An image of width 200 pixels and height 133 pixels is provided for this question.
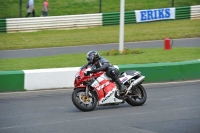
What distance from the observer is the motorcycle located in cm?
1175

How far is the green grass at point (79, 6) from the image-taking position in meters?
34.4

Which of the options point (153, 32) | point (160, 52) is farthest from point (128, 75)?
point (153, 32)

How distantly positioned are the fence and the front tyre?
2014 cm

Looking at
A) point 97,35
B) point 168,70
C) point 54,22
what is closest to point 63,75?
point 168,70

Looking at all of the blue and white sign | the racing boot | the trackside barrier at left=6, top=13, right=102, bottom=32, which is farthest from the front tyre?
the blue and white sign

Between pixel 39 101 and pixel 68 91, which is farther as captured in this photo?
pixel 68 91

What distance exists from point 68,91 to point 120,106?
2679 millimetres

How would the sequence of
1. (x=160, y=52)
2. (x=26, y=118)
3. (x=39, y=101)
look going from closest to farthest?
(x=26, y=118) → (x=39, y=101) → (x=160, y=52)

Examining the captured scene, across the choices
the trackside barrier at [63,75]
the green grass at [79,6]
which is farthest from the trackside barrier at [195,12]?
the trackside barrier at [63,75]

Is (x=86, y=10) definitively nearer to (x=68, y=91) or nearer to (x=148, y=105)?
(x=68, y=91)

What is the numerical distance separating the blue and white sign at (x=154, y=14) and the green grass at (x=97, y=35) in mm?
684

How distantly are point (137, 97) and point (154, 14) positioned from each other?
23.0 m

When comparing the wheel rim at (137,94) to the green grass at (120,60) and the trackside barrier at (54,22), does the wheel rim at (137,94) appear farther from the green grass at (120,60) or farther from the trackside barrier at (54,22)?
the trackside barrier at (54,22)

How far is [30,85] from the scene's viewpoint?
49.9 feet
